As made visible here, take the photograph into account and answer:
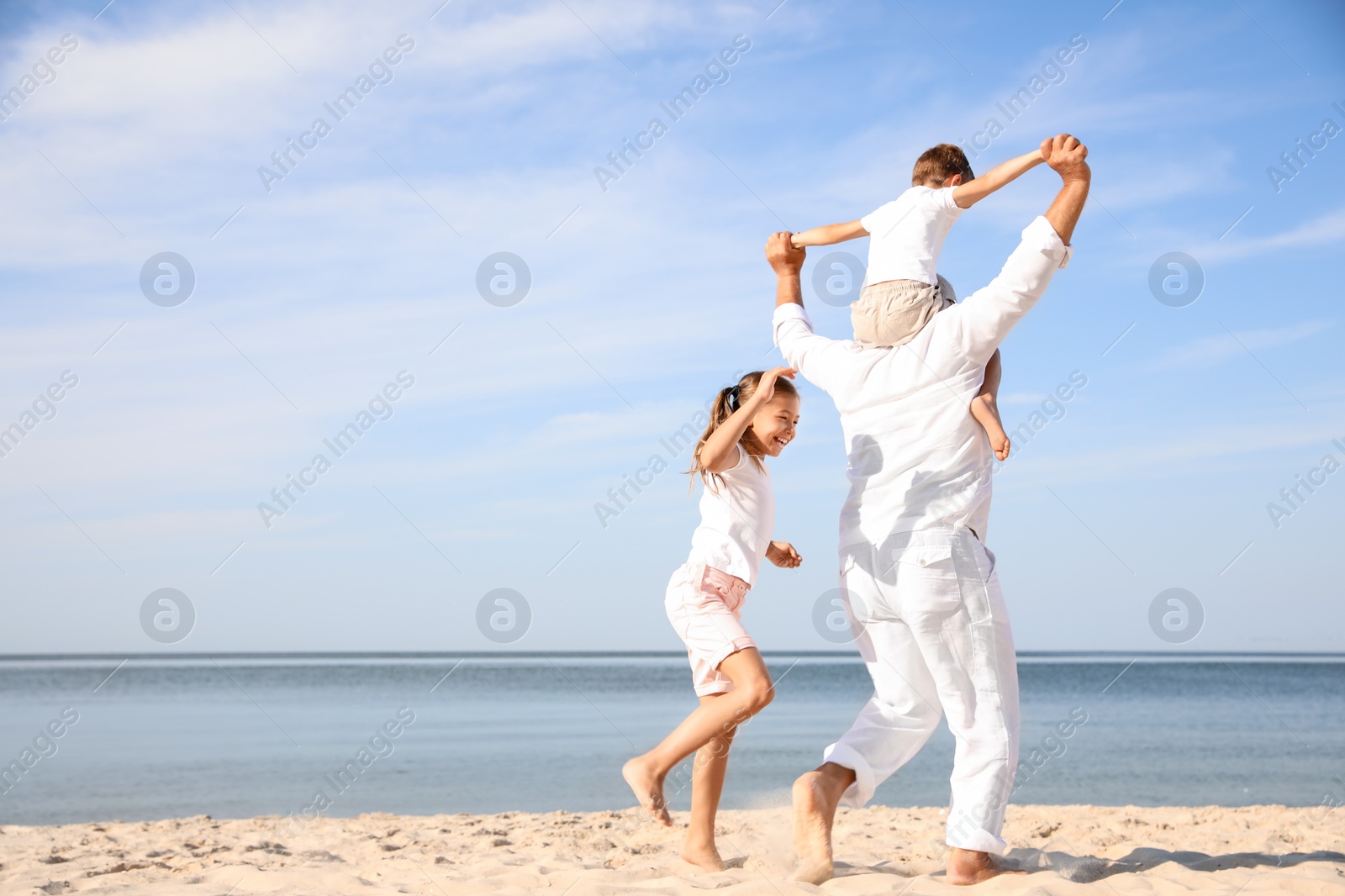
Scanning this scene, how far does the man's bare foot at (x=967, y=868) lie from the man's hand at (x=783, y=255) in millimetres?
2416

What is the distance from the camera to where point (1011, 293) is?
11.7 ft

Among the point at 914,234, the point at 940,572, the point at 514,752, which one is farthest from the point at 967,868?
the point at 514,752

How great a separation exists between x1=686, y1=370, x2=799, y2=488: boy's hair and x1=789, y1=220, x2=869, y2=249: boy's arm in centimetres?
57

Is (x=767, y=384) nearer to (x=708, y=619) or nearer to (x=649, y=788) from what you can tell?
(x=708, y=619)

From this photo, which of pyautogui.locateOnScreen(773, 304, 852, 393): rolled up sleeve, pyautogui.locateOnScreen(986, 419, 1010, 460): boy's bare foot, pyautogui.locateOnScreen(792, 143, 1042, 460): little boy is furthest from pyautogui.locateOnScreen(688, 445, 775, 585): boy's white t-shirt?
pyautogui.locateOnScreen(986, 419, 1010, 460): boy's bare foot

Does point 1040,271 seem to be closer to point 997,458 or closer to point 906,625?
point 997,458

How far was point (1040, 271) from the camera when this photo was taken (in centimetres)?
353

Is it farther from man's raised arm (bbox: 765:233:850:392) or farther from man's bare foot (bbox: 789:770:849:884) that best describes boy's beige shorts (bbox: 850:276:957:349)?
man's bare foot (bbox: 789:770:849:884)

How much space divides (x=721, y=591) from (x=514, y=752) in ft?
26.2

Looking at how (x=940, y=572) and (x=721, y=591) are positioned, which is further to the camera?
(x=721, y=591)

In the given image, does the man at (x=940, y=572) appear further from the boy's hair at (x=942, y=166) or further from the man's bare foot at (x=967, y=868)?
the boy's hair at (x=942, y=166)

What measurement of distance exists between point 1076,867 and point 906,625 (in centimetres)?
138

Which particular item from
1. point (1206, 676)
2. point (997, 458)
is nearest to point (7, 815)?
point (997, 458)

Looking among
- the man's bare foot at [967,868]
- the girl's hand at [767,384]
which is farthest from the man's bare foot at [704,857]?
the girl's hand at [767,384]
